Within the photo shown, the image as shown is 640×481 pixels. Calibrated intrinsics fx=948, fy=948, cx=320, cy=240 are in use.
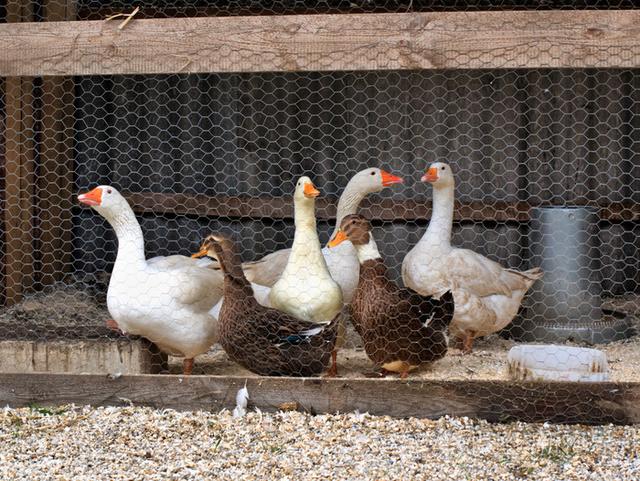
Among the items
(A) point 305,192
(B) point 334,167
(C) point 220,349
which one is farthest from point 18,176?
(A) point 305,192

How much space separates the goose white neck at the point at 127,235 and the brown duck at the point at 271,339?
1.59 feet

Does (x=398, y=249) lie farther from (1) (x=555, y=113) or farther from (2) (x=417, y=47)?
(2) (x=417, y=47)

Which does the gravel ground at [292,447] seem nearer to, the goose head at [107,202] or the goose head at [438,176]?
the goose head at [107,202]

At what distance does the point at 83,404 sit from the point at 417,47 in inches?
76.7

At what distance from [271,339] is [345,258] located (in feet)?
Result: 3.30

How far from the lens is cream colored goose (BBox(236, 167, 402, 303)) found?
486cm

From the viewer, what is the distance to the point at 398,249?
6656mm

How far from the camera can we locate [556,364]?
420cm

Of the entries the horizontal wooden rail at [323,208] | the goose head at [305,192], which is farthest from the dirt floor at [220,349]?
the goose head at [305,192]

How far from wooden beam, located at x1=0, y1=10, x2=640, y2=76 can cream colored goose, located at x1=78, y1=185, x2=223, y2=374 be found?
77cm

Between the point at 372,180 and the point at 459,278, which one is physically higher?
the point at 372,180

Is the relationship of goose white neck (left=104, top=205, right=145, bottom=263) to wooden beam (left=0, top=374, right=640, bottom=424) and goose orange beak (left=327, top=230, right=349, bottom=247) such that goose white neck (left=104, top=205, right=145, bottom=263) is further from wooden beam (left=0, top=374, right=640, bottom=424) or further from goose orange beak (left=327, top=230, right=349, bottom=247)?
goose orange beak (left=327, top=230, right=349, bottom=247)

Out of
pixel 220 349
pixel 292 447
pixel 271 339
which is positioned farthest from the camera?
pixel 220 349

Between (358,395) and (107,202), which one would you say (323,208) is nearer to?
(107,202)
